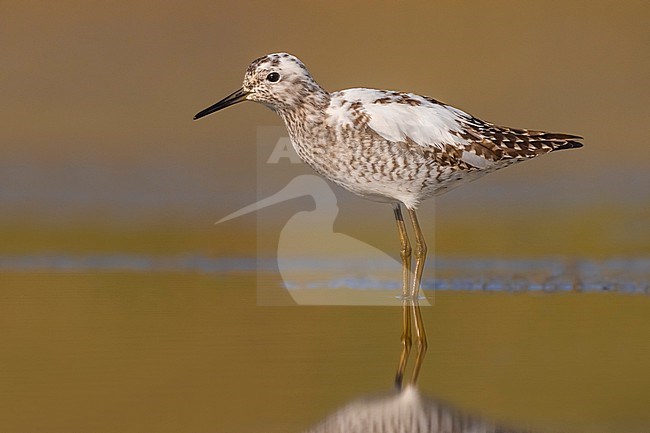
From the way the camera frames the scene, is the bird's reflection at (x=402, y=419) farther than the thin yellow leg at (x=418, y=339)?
No

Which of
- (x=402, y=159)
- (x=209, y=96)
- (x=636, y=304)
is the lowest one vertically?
(x=636, y=304)

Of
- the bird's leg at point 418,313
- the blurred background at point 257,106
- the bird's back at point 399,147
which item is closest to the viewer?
the bird's leg at point 418,313

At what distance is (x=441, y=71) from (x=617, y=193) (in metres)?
6.31

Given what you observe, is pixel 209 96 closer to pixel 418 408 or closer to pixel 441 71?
pixel 441 71

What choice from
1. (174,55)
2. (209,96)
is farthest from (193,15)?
(209,96)

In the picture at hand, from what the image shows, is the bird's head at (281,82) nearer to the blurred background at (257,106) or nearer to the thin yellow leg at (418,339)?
the thin yellow leg at (418,339)

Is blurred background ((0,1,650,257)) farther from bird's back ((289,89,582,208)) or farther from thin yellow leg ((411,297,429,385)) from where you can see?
thin yellow leg ((411,297,429,385))

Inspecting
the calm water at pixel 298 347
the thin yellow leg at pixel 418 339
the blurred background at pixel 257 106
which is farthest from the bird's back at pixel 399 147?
the blurred background at pixel 257 106

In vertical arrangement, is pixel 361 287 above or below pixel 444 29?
below

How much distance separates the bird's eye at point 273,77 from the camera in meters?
11.4

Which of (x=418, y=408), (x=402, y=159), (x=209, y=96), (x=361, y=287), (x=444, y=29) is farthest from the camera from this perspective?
(x=444, y=29)

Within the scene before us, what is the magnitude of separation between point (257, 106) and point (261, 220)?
6.47 m

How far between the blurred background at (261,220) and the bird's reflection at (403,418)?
0.44 ft

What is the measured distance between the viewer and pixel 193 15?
24328 millimetres
